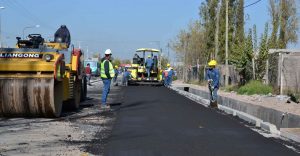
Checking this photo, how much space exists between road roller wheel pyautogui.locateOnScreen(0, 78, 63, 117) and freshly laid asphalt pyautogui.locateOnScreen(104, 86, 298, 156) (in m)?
1.77

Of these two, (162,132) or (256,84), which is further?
(256,84)

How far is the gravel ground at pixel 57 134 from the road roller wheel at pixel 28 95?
0.31m

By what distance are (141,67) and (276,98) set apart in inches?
715

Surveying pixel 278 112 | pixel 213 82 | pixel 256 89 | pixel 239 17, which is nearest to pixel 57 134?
pixel 278 112

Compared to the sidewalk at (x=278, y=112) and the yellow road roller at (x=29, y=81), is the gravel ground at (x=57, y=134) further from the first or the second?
the sidewalk at (x=278, y=112)

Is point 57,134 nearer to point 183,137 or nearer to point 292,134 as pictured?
point 183,137

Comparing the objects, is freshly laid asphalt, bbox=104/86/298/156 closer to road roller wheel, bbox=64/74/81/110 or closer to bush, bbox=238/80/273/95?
road roller wheel, bbox=64/74/81/110

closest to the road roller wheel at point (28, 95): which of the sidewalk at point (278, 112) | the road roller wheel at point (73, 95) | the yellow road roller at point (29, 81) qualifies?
the yellow road roller at point (29, 81)

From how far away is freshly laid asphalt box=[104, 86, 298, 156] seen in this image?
8.85m

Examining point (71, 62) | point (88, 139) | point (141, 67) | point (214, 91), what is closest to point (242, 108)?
point (214, 91)

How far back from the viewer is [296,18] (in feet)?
159

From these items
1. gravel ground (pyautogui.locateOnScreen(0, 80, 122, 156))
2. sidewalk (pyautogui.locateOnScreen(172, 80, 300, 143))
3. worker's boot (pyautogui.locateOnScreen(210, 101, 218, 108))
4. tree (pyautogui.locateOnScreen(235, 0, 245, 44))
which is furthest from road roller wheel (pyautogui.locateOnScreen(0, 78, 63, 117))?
tree (pyautogui.locateOnScreen(235, 0, 245, 44))

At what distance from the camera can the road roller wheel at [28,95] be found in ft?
41.3

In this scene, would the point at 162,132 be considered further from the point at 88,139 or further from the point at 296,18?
the point at 296,18
